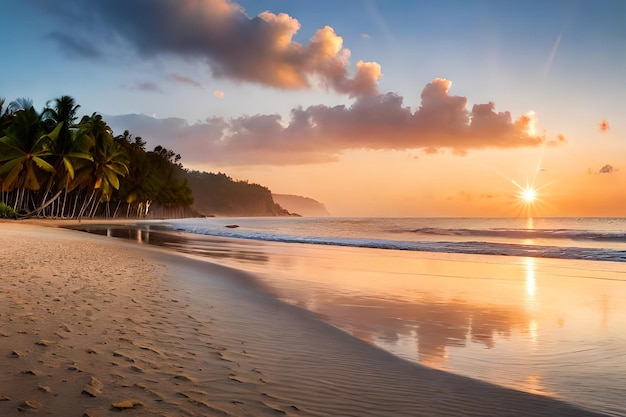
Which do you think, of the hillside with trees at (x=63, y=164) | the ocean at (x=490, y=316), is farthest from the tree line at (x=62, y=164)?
→ the ocean at (x=490, y=316)

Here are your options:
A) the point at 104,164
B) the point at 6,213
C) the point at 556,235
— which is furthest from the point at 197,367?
the point at 104,164

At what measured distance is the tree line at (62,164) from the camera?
155ft

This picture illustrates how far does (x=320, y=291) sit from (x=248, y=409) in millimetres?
7602

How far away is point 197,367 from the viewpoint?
457 centimetres

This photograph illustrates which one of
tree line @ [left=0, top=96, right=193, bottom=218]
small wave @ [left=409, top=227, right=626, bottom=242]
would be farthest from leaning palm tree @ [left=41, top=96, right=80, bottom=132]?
small wave @ [left=409, top=227, right=626, bottom=242]

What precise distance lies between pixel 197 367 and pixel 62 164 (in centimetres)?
5985

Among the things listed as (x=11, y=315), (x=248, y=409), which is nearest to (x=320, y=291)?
(x=11, y=315)

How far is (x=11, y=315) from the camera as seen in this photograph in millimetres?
5898

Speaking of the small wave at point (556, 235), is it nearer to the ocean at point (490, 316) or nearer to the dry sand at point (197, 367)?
the ocean at point (490, 316)

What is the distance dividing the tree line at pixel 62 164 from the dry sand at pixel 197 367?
47136mm

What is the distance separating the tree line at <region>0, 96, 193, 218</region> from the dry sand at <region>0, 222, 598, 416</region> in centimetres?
4714

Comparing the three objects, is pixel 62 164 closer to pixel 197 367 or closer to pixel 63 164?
pixel 63 164

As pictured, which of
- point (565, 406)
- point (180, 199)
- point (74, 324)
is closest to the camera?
point (565, 406)

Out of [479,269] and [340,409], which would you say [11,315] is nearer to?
[340,409]
